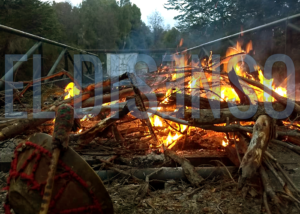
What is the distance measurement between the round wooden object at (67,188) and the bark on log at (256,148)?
96 centimetres

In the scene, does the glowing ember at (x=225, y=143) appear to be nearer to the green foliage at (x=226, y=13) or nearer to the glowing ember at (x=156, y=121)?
the glowing ember at (x=156, y=121)

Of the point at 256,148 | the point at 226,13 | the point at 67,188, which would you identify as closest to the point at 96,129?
the point at 67,188

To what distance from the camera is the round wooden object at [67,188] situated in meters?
1.22

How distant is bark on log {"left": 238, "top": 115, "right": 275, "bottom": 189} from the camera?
167 cm

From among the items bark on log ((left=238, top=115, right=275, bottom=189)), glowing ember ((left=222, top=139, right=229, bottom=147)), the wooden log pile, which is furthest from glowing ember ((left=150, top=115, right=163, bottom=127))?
bark on log ((left=238, top=115, right=275, bottom=189))

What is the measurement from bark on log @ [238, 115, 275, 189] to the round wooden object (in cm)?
96

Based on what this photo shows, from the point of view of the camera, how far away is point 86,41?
16219 mm

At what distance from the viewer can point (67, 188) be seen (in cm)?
122

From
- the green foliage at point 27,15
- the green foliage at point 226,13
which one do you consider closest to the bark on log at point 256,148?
the green foliage at point 226,13

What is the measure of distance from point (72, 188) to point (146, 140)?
1555mm

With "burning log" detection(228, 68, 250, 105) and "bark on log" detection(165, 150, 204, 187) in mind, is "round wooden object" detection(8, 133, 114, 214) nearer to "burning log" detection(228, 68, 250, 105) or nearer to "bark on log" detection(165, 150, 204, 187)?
"bark on log" detection(165, 150, 204, 187)

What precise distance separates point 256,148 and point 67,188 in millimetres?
1319

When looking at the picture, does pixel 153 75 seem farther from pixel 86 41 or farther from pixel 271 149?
pixel 86 41

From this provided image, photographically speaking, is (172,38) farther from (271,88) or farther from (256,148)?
(256,148)
